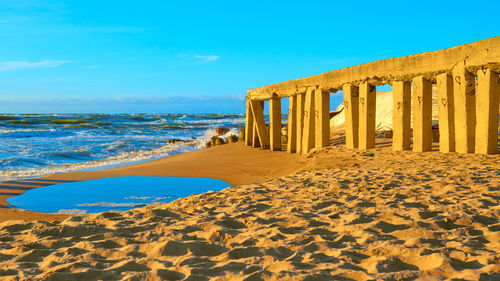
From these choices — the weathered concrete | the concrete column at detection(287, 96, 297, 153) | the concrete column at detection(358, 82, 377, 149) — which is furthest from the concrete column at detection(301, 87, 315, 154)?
the concrete column at detection(358, 82, 377, 149)

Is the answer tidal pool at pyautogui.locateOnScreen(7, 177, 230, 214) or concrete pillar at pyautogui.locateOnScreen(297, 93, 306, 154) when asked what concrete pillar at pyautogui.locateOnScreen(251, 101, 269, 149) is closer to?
concrete pillar at pyautogui.locateOnScreen(297, 93, 306, 154)

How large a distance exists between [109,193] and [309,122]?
4.98 meters

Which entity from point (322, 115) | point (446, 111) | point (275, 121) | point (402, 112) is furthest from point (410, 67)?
point (275, 121)

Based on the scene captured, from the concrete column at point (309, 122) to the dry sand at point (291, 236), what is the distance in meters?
4.28

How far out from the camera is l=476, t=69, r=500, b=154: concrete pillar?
596cm

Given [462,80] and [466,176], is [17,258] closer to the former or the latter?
[466,176]

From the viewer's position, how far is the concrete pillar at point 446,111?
655 centimetres

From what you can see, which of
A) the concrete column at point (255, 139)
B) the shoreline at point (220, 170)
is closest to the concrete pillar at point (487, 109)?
the shoreline at point (220, 170)

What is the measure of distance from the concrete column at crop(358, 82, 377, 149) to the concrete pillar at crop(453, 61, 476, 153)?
1697 mm

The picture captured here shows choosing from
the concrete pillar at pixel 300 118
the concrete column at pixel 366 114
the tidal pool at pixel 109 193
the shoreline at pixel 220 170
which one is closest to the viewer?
the tidal pool at pixel 109 193

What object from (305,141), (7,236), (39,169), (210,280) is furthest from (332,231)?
(39,169)

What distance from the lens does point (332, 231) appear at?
10.5 ft

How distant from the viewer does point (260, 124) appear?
1205 centimetres

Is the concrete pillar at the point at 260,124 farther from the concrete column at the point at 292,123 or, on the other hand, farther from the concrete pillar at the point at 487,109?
the concrete pillar at the point at 487,109
